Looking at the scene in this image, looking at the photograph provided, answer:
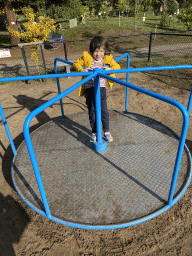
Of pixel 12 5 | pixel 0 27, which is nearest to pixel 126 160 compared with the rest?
pixel 12 5

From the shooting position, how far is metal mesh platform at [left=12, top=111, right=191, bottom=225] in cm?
183

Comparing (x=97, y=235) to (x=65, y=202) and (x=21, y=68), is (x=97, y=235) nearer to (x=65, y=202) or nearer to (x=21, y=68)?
(x=65, y=202)

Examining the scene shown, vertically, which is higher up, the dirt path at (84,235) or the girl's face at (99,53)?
the girl's face at (99,53)

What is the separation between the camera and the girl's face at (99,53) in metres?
2.05

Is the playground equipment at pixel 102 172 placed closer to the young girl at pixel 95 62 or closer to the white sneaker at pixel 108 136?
the white sneaker at pixel 108 136

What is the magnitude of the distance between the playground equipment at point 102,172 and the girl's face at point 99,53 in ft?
0.83

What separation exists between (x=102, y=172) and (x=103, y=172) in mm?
11

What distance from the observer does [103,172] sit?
221cm

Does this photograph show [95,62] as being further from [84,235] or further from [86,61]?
[84,235]

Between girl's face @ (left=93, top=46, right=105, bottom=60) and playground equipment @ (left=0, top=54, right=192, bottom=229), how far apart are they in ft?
0.83

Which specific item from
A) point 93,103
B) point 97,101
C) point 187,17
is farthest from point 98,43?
point 187,17

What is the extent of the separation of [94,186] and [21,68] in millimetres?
5832

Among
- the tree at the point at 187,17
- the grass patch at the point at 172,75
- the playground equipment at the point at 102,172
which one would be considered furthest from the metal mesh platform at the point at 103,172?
the tree at the point at 187,17

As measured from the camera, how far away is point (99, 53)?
2.08m
